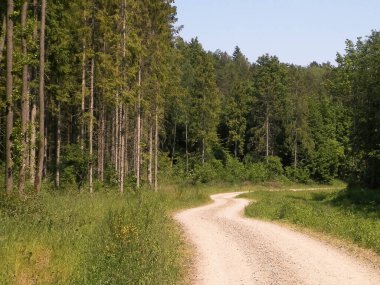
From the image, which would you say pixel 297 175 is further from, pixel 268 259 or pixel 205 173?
pixel 268 259

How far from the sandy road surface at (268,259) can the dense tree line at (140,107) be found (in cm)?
760

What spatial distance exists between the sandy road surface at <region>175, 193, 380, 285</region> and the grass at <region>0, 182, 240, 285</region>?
2.82 ft

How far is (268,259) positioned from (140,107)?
891 inches

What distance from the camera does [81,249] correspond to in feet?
30.8

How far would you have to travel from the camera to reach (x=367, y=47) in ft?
156

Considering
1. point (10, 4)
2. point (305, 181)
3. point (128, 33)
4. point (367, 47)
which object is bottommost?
point (305, 181)

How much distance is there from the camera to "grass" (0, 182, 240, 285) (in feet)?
25.7

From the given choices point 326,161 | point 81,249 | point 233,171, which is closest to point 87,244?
point 81,249

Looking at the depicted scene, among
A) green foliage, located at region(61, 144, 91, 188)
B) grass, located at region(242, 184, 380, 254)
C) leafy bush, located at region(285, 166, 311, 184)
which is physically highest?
green foliage, located at region(61, 144, 91, 188)

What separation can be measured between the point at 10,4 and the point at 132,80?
50.9ft

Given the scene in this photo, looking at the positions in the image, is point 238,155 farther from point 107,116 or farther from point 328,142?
point 107,116

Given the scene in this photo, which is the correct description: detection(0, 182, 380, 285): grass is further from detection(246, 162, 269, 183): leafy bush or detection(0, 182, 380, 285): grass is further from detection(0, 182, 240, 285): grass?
detection(246, 162, 269, 183): leafy bush

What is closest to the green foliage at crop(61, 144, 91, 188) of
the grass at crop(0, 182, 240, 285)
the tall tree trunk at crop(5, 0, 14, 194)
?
the tall tree trunk at crop(5, 0, 14, 194)

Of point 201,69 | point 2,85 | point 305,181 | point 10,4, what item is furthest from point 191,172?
point 10,4
